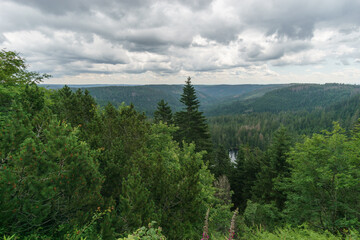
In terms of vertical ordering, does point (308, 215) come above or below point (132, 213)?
below

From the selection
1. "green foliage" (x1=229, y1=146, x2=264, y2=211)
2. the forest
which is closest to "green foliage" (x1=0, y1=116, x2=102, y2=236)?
the forest

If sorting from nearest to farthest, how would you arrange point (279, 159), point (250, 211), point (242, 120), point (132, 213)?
point (132, 213) < point (250, 211) < point (279, 159) < point (242, 120)

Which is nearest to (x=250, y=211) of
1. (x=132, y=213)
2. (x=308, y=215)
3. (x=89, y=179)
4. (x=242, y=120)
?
(x=308, y=215)

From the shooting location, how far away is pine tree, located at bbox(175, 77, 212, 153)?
26234 mm

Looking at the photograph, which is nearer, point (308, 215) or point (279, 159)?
point (308, 215)

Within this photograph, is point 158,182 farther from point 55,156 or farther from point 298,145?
point 298,145

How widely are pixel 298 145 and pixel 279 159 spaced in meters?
6.83

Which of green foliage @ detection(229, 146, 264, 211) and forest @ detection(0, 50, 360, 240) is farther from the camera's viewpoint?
green foliage @ detection(229, 146, 264, 211)

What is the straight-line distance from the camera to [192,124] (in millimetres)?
26766

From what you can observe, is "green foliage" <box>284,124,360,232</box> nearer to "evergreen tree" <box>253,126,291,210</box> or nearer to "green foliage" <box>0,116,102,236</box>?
"evergreen tree" <box>253,126,291,210</box>

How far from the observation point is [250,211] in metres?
17.0

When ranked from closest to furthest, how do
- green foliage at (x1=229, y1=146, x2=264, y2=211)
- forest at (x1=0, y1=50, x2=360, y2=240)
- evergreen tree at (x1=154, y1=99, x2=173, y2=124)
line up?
1. forest at (x1=0, y1=50, x2=360, y2=240)
2. green foliage at (x1=229, y1=146, x2=264, y2=211)
3. evergreen tree at (x1=154, y1=99, x2=173, y2=124)

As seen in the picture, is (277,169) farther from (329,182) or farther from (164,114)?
(164,114)

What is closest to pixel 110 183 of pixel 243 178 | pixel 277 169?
pixel 277 169
